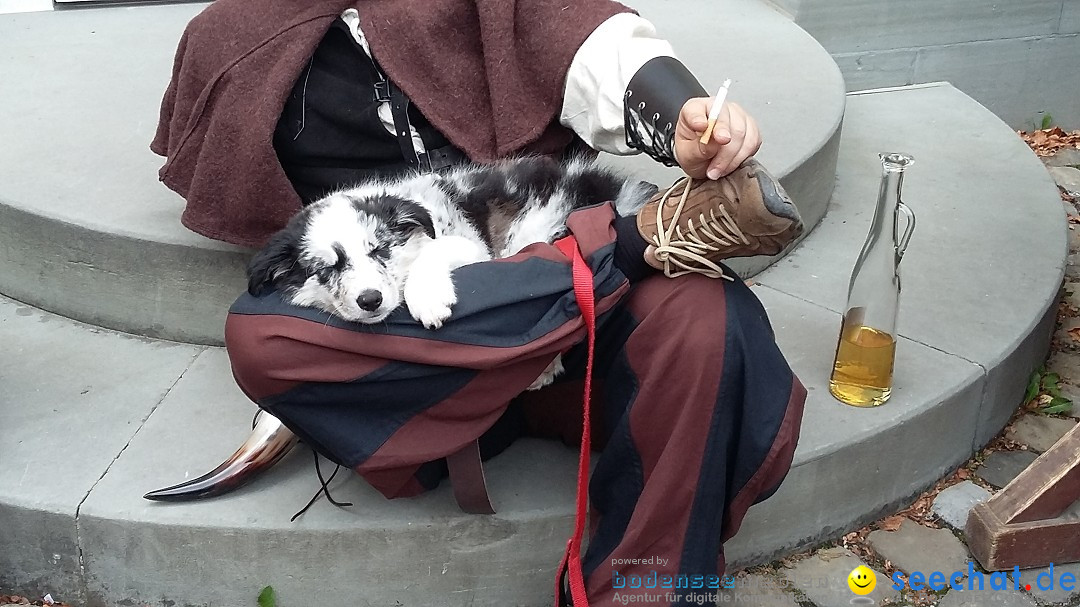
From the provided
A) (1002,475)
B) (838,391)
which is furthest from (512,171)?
(1002,475)

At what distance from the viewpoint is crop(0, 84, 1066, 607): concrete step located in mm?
2305

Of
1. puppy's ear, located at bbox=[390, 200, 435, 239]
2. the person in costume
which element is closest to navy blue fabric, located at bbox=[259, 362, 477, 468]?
the person in costume

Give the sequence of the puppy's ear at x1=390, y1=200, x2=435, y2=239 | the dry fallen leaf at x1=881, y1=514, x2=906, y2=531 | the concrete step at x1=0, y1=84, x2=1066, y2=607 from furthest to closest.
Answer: the dry fallen leaf at x1=881, y1=514, x2=906, y2=531 → the concrete step at x1=0, y1=84, x2=1066, y2=607 → the puppy's ear at x1=390, y1=200, x2=435, y2=239

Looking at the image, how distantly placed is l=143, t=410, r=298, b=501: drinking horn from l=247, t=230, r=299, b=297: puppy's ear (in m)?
0.39

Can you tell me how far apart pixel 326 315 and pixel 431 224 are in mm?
347

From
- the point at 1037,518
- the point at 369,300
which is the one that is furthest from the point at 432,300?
the point at 1037,518

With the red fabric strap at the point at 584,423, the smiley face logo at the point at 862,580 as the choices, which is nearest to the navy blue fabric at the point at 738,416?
the red fabric strap at the point at 584,423

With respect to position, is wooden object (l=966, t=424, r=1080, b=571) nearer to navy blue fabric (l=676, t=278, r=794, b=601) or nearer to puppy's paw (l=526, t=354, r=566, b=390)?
navy blue fabric (l=676, t=278, r=794, b=601)

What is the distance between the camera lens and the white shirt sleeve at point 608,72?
7.02 feet

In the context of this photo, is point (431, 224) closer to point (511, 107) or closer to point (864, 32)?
point (511, 107)

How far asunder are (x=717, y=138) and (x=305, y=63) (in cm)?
108

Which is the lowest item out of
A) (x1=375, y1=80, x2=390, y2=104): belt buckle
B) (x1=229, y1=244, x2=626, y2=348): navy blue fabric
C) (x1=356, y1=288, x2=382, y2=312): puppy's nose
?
(x1=229, y1=244, x2=626, y2=348): navy blue fabric

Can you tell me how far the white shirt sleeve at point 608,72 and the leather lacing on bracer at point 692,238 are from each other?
268mm

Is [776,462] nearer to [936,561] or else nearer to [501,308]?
[501,308]
